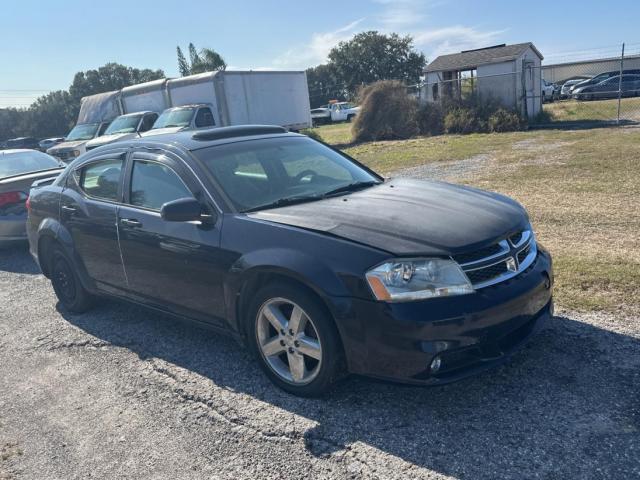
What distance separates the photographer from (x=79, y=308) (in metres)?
5.32

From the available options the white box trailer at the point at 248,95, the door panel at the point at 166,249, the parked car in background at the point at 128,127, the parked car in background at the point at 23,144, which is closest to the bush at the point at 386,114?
the white box trailer at the point at 248,95

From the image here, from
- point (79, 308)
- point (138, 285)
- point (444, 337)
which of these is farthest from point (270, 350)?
point (79, 308)

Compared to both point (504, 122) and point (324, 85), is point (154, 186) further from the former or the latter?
point (324, 85)

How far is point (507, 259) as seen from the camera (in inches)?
128

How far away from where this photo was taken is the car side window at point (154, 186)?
13.3 ft

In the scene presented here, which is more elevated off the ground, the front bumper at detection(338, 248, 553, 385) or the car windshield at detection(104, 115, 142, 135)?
the car windshield at detection(104, 115, 142, 135)

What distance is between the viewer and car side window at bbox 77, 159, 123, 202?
4629 mm

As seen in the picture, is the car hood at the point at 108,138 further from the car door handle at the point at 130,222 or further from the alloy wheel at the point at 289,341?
the alloy wheel at the point at 289,341

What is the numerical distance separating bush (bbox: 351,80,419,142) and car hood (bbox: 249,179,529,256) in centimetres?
1813

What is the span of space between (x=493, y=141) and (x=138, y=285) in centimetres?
1430

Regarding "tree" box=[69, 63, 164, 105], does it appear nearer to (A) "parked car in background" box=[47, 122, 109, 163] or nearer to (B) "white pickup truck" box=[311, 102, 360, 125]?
→ (B) "white pickup truck" box=[311, 102, 360, 125]

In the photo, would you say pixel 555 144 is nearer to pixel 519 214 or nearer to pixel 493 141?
pixel 493 141

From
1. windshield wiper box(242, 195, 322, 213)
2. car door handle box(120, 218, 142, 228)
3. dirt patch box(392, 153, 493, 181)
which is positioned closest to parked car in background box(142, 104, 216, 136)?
dirt patch box(392, 153, 493, 181)

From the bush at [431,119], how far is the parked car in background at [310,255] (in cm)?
1741
